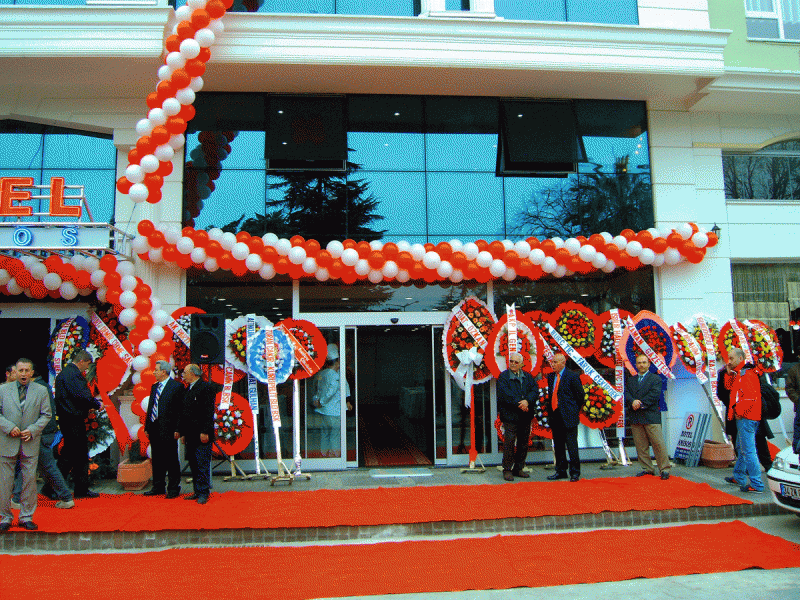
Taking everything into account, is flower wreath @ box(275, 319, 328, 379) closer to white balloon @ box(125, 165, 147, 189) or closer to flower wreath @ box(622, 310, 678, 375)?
white balloon @ box(125, 165, 147, 189)

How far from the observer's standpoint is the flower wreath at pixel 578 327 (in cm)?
932

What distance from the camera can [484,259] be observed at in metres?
8.97

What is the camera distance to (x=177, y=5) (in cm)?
970

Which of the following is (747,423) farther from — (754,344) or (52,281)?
(52,281)

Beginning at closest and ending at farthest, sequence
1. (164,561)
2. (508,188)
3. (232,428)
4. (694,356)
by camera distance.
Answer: (164,561) < (232,428) < (694,356) < (508,188)

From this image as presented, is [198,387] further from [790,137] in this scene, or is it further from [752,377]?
[790,137]

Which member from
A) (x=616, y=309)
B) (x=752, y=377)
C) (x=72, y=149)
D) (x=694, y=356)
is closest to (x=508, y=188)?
(x=616, y=309)

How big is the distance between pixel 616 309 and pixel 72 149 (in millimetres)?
8851

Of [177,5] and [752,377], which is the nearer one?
[752,377]

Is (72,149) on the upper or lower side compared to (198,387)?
upper

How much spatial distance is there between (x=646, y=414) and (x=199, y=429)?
228 inches

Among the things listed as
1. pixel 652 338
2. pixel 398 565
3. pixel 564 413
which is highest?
pixel 652 338

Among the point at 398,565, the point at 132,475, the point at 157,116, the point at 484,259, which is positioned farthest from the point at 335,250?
the point at 398,565

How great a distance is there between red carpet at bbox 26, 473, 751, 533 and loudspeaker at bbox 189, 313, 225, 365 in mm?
1711
